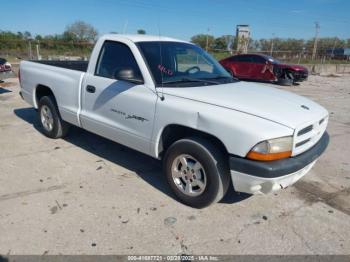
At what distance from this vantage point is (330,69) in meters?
27.0

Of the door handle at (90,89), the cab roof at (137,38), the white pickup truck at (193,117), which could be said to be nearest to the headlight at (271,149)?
the white pickup truck at (193,117)

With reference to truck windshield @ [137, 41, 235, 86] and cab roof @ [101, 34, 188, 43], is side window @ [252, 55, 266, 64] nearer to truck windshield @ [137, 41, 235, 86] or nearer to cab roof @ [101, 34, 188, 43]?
truck windshield @ [137, 41, 235, 86]

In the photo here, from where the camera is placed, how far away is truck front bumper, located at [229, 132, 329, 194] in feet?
9.91

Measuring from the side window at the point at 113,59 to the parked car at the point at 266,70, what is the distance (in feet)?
38.4

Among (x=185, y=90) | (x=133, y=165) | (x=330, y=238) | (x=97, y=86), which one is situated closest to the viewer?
(x=330, y=238)

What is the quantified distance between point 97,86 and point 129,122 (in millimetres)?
789

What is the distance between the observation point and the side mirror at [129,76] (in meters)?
3.76

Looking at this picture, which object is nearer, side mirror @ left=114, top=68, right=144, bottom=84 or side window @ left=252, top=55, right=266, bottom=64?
side mirror @ left=114, top=68, right=144, bottom=84

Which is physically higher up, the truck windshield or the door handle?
the truck windshield

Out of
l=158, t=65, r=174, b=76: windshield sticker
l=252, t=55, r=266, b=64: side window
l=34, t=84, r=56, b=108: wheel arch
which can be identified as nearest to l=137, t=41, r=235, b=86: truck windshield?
l=158, t=65, r=174, b=76: windshield sticker

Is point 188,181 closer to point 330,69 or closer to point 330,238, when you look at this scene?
point 330,238

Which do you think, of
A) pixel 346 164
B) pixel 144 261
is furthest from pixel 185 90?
pixel 346 164

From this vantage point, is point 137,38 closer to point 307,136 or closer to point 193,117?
point 193,117

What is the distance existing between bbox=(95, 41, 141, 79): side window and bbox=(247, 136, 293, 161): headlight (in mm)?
1817
